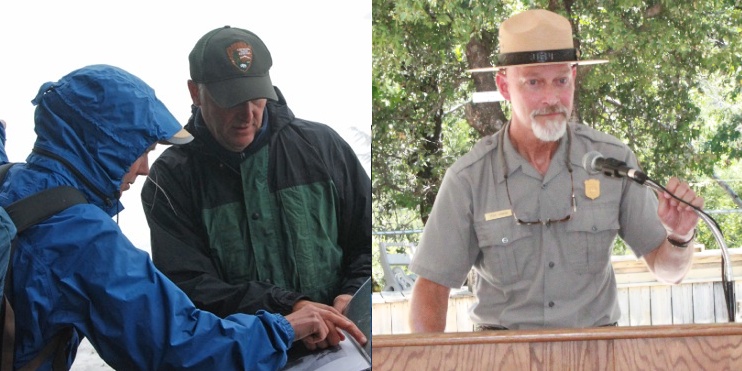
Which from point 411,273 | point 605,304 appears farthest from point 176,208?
point 605,304

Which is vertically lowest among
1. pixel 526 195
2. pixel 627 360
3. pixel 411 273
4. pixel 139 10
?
pixel 627 360

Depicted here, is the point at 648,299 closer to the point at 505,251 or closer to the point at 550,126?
the point at 505,251

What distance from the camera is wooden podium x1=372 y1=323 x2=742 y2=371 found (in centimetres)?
283

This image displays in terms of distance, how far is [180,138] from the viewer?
192 cm

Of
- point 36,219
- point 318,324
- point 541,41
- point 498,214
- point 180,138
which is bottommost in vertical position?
point 318,324

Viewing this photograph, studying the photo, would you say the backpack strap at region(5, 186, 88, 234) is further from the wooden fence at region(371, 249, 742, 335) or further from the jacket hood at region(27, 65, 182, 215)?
the wooden fence at region(371, 249, 742, 335)

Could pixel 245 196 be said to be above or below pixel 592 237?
above

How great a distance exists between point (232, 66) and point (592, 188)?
129cm

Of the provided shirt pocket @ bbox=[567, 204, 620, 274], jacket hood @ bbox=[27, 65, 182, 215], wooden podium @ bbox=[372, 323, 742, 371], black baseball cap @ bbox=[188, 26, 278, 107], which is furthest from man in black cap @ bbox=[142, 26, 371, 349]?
shirt pocket @ bbox=[567, 204, 620, 274]

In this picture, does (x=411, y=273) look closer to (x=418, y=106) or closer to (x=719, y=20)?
(x=418, y=106)

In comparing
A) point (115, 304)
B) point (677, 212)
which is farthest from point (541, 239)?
point (115, 304)

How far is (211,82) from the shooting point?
193cm

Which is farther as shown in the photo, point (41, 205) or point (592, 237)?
point (592, 237)

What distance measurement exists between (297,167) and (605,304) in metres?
1.22
